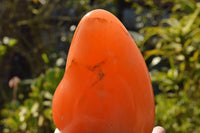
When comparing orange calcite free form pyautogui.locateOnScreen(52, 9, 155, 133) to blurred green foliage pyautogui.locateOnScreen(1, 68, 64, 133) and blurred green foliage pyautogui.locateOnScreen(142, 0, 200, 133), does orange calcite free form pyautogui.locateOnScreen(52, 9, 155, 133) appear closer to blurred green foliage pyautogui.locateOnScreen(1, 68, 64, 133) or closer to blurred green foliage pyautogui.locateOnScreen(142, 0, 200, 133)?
blurred green foliage pyautogui.locateOnScreen(142, 0, 200, 133)

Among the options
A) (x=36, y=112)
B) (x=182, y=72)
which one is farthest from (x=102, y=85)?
(x=36, y=112)

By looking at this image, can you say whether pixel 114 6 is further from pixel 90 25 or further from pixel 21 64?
pixel 90 25

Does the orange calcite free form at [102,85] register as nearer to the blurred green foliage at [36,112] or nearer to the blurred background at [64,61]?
the blurred background at [64,61]

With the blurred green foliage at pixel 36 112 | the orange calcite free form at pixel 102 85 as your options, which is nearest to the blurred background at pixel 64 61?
the blurred green foliage at pixel 36 112

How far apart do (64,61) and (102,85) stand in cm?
169

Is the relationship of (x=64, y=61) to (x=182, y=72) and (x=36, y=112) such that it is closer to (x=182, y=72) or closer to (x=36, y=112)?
(x=36, y=112)

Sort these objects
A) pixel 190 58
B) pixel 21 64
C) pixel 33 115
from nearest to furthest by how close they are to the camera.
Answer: pixel 190 58
pixel 33 115
pixel 21 64

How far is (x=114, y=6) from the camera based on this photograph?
2793 mm

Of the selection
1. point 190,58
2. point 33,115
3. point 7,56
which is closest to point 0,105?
point 7,56

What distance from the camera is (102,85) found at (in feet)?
1.78

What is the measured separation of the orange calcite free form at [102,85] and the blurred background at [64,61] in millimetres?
731

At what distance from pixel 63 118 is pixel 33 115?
3.92ft

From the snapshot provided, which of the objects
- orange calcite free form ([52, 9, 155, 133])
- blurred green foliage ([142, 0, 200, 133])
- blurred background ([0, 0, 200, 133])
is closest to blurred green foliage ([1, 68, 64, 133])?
blurred background ([0, 0, 200, 133])

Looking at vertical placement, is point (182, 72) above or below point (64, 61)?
above
